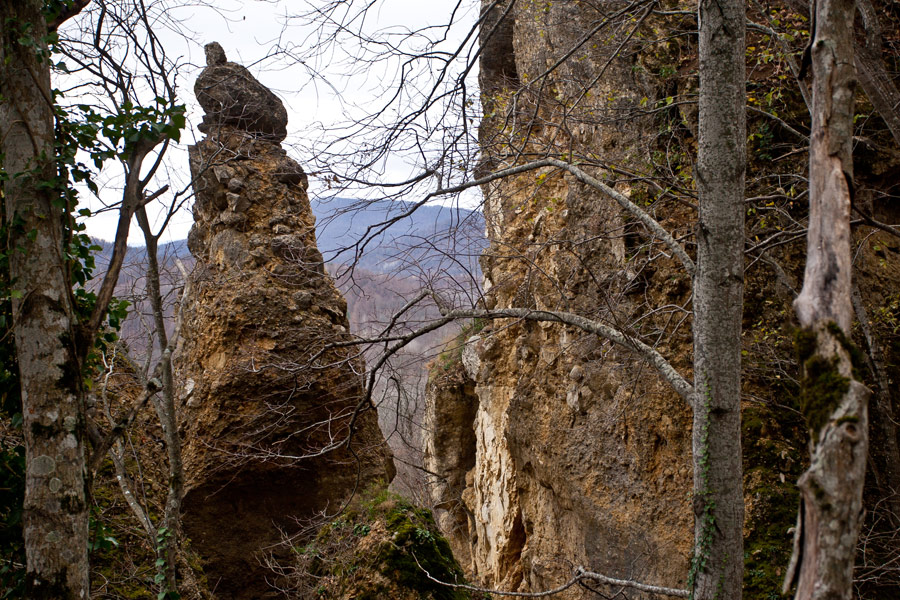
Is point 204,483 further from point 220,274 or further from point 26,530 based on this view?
point 26,530

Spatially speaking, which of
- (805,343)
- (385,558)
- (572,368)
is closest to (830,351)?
(805,343)

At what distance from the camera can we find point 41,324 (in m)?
3.59

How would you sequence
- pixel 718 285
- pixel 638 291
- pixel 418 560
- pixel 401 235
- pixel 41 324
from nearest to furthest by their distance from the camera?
pixel 41 324 → pixel 718 285 → pixel 401 235 → pixel 418 560 → pixel 638 291

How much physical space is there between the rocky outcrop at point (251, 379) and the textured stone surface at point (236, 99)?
33mm

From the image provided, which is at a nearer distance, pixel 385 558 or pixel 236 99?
pixel 385 558

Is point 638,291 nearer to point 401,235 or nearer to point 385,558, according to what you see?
point 401,235

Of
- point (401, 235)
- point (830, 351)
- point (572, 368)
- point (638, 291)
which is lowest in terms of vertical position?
point (830, 351)

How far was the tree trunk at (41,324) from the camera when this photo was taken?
345 centimetres

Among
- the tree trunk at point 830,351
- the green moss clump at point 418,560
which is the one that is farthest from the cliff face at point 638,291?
the tree trunk at point 830,351

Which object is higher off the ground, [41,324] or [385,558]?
[41,324]

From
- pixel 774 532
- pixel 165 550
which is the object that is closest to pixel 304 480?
pixel 165 550

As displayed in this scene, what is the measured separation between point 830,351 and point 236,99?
9.27 metres

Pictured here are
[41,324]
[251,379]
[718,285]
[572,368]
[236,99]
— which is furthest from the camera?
[236,99]

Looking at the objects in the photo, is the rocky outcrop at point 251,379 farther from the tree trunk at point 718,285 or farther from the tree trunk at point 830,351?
the tree trunk at point 830,351
